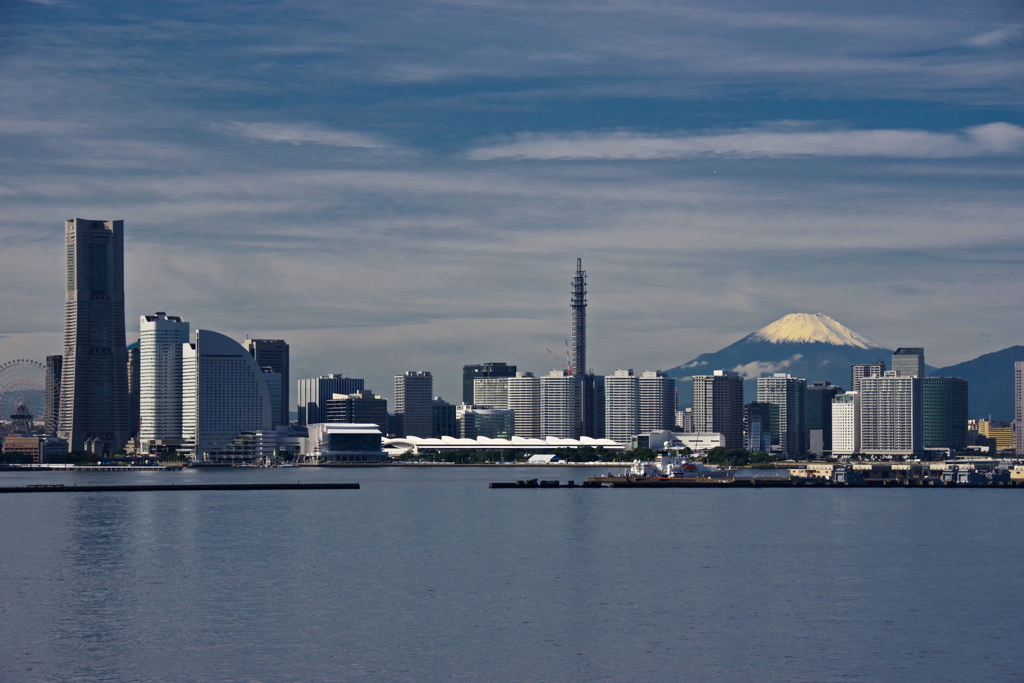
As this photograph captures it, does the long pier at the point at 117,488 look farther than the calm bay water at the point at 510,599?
Yes

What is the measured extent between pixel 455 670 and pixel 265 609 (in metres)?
15.6

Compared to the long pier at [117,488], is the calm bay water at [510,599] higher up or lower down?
higher up

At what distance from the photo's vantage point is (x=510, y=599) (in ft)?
203

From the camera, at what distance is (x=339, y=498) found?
157 m

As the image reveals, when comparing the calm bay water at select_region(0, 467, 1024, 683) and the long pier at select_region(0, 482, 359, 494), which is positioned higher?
the calm bay water at select_region(0, 467, 1024, 683)

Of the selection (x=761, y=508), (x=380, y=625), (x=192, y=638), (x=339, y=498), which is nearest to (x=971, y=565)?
(x=380, y=625)

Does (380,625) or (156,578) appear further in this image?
(156,578)

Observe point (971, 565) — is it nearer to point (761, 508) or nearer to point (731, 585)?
point (731, 585)

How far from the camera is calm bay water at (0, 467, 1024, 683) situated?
47219mm

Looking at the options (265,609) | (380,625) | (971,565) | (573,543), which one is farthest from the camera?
(573,543)

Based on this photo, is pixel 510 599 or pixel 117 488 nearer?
pixel 510 599

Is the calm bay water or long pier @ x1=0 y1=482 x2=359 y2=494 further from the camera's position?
long pier @ x1=0 y1=482 x2=359 y2=494

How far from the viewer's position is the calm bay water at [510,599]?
4722 cm

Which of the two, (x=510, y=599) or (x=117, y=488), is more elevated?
(x=510, y=599)
